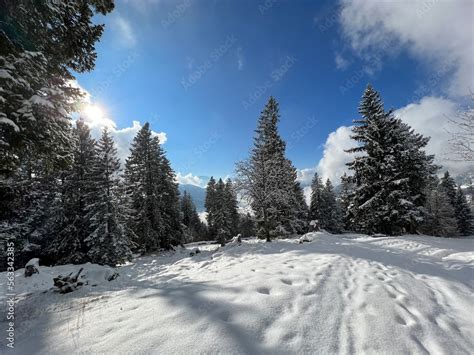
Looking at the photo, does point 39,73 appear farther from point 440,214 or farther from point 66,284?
point 440,214

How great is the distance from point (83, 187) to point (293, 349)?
2196cm

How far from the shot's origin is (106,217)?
59.5 ft

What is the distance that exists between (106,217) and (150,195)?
271 inches

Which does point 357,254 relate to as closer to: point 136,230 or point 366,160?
point 366,160

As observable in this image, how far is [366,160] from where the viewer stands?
20.0 meters

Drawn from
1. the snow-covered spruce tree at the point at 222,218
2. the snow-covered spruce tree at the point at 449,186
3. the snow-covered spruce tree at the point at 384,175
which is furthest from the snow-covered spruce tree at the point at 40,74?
the snow-covered spruce tree at the point at 449,186

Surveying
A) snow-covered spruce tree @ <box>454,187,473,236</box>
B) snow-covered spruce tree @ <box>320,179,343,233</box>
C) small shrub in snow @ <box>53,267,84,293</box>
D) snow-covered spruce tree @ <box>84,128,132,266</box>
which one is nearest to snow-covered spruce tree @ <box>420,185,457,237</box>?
snow-covered spruce tree @ <box>454,187,473,236</box>

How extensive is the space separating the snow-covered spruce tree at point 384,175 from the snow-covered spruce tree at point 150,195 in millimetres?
18604

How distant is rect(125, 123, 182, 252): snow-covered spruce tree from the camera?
23703mm

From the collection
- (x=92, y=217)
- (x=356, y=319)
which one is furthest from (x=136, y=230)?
(x=356, y=319)

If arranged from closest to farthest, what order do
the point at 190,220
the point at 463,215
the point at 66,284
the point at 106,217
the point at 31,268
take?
the point at 66,284 < the point at 31,268 < the point at 106,217 < the point at 463,215 < the point at 190,220

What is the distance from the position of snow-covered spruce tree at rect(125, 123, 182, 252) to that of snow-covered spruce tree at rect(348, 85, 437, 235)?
61.0 feet

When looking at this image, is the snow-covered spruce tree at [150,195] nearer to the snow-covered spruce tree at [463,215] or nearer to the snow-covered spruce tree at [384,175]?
the snow-covered spruce tree at [384,175]

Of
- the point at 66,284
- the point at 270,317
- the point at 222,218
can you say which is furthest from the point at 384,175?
the point at 222,218
